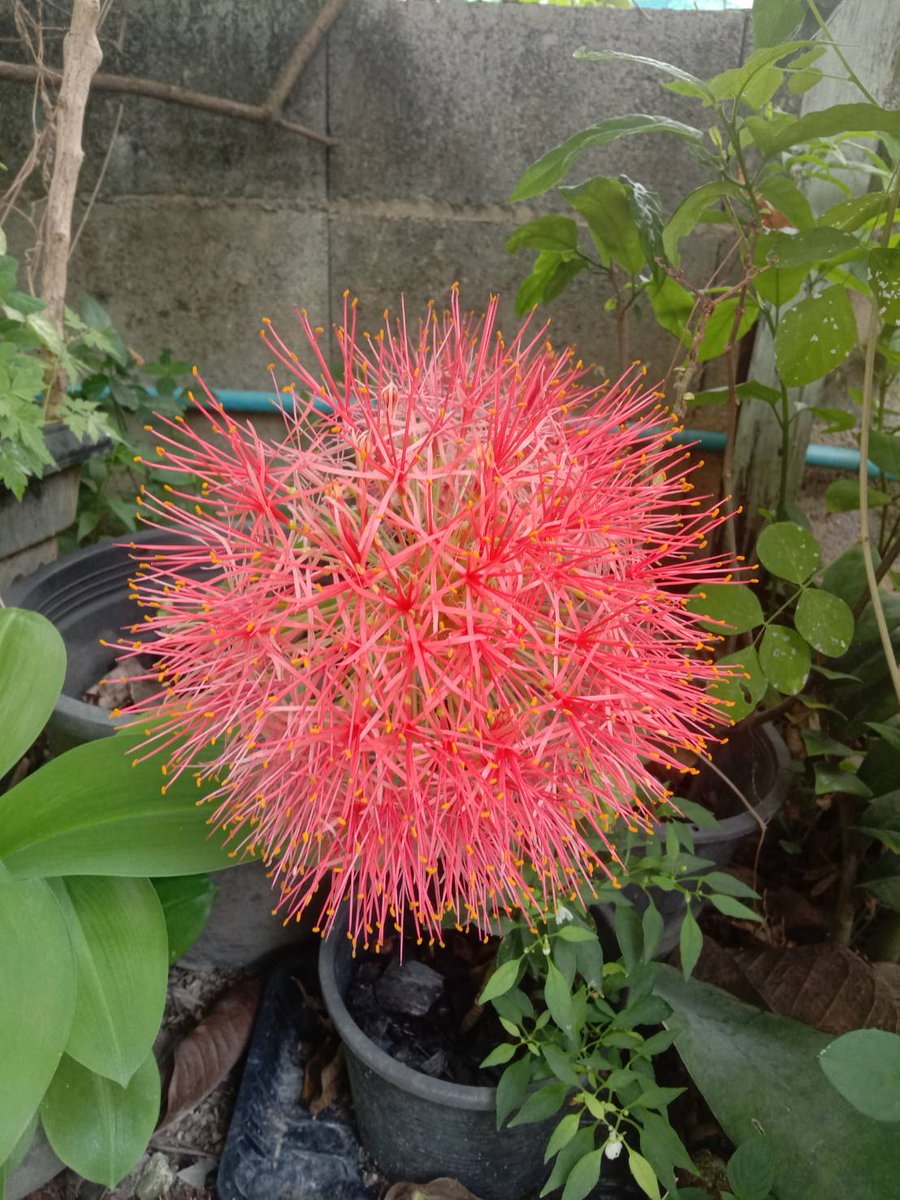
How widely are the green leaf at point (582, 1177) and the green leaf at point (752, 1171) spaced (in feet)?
0.34

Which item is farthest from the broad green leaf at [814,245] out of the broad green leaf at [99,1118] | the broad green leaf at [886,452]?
the broad green leaf at [99,1118]

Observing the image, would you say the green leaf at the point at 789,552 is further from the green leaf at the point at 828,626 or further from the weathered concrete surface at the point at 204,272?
the weathered concrete surface at the point at 204,272

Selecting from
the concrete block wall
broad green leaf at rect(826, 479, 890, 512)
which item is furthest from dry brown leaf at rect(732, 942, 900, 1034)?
the concrete block wall

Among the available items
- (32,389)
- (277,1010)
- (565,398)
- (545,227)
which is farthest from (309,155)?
(277,1010)

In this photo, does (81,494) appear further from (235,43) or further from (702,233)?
(702,233)

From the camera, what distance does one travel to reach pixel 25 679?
649mm

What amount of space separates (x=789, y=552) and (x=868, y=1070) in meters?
0.44

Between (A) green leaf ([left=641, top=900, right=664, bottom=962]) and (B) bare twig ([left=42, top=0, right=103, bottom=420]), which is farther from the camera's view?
(B) bare twig ([left=42, top=0, right=103, bottom=420])

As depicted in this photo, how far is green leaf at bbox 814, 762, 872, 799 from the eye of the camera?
81 centimetres

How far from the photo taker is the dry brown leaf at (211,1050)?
0.83 m

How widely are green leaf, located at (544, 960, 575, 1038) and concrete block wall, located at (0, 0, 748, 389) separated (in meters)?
1.04

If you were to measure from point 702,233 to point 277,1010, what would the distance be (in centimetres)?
129

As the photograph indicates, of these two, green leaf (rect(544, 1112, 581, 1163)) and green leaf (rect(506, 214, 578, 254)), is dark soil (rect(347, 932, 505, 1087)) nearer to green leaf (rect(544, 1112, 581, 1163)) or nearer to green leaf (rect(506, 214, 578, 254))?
green leaf (rect(544, 1112, 581, 1163))

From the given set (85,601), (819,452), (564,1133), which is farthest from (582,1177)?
(819,452)
